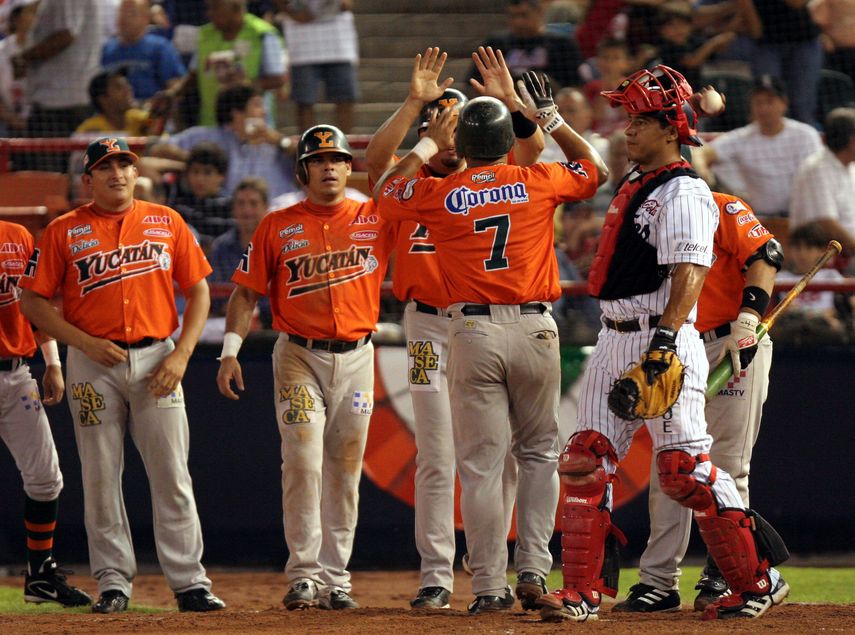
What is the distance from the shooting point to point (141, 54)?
38.3 feet

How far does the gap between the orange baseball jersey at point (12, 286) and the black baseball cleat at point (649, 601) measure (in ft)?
10.7

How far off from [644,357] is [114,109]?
7.05m

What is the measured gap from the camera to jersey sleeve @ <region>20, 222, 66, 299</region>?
264 inches

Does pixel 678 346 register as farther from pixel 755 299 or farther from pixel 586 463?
pixel 755 299

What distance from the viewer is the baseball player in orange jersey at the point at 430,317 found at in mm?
6344

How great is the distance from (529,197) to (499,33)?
244 inches

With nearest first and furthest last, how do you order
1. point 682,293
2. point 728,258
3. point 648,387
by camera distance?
point 648,387, point 682,293, point 728,258

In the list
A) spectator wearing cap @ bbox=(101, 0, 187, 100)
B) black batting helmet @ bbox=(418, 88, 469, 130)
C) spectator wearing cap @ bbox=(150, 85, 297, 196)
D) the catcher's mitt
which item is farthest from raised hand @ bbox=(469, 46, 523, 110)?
spectator wearing cap @ bbox=(101, 0, 187, 100)

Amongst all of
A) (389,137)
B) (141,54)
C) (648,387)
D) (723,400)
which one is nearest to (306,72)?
(141,54)

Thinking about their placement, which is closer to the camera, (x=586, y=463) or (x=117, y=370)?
(x=586, y=463)

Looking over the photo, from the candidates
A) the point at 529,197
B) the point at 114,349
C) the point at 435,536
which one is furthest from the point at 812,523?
the point at 114,349

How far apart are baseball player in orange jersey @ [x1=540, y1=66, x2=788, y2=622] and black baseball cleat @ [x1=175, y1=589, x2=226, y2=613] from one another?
76.5 inches

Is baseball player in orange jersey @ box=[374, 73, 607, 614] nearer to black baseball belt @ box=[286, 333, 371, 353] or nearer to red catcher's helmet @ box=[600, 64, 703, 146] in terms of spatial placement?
red catcher's helmet @ box=[600, 64, 703, 146]

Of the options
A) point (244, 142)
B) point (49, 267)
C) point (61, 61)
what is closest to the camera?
point (49, 267)
